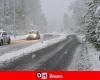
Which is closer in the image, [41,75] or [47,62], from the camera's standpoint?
[41,75]

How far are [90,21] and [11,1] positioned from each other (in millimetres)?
65504

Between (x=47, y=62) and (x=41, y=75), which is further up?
(x=41, y=75)

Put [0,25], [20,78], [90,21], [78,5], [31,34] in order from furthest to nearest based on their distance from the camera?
[0,25], [31,34], [78,5], [90,21], [20,78]

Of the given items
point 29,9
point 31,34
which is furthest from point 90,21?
point 29,9

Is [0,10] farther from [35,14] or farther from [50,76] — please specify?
[50,76]

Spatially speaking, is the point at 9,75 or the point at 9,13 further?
the point at 9,13

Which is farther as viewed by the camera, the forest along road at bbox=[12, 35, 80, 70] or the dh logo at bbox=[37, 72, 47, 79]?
the forest along road at bbox=[12, 35, 80, 70]

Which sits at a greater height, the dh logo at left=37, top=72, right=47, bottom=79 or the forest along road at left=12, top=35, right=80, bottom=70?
the dh logo at left=37, top=72, right=47, bottom=79

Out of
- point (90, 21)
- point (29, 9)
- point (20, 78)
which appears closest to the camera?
point (20, 78)

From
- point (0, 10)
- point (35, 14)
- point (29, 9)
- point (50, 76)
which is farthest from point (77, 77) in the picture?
point (35, 14)

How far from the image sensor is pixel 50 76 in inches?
388

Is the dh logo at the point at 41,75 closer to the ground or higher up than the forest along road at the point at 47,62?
higher up

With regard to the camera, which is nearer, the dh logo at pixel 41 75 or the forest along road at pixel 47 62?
the dh logo at pixel 41 75

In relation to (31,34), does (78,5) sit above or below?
above
